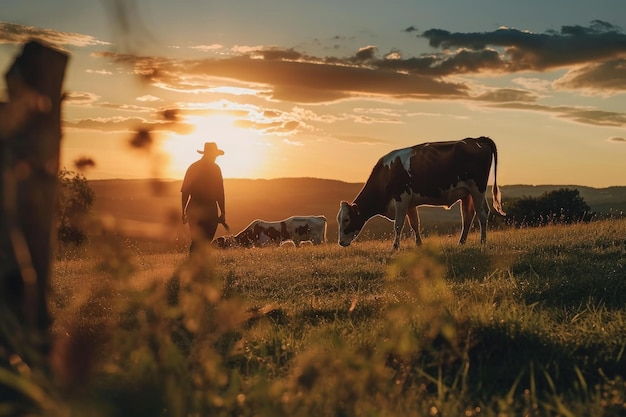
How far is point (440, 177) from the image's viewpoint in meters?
19.1

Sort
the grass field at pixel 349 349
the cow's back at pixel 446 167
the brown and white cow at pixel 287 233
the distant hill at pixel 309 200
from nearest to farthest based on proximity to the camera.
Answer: the grass field at pixel 349 349, the cow's back at pixel 446 167, the brown and white cow at pixel 287 233, the distant hill at pixel 309 200

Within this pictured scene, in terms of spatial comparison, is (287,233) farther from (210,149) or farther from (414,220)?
(210,149)

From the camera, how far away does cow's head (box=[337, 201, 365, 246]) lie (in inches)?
821

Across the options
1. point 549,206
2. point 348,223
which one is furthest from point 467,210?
point 549,206

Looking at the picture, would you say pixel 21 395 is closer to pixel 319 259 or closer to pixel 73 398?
pixel 73 398

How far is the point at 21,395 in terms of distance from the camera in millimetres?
4637

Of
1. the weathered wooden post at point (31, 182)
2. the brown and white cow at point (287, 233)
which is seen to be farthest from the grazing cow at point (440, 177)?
the brown and white cow at point (287, 233)

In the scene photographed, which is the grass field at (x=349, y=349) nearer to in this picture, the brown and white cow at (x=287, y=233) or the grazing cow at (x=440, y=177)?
the grazing cow at (x=440, y=177)

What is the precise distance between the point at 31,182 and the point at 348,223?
16332 millimetres

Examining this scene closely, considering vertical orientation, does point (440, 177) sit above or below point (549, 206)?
above

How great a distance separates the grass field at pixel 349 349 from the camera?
4.48 m

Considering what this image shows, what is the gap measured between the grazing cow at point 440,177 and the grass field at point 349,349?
292 inches

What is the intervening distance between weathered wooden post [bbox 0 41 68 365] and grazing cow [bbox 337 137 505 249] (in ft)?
46.5

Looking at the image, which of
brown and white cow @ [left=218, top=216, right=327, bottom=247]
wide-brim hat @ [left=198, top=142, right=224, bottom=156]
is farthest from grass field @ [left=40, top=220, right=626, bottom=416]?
brown and white cow @ [left=218, top=216, right=327, bottom=247]
